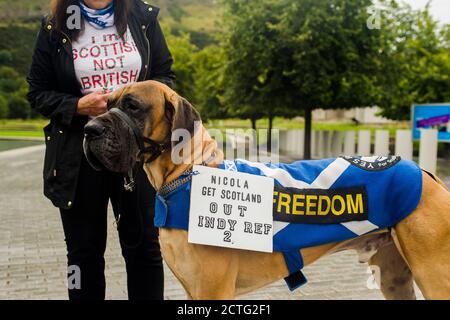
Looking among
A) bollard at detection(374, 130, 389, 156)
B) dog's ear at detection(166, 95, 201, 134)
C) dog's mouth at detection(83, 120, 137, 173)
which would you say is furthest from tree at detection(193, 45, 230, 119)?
dog's mouth at detection(83, 120, 137, 173)

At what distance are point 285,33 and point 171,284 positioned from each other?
1177 cm

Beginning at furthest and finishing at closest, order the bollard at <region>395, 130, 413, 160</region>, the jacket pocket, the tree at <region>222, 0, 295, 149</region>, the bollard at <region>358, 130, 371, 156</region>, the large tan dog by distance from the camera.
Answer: the bollard at <region>358, 130, 371, 156</region>, the tree at <region>222, 0, 295, 149</region>, the bollard at <region>395, 130, 413, 160</region>, the jacket pocket, the large tan dog

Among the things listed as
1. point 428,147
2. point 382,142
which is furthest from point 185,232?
point 382,142

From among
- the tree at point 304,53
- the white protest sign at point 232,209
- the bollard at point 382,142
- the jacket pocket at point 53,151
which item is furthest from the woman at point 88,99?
the bollard at point 382,142

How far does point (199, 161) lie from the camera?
9.06 ft

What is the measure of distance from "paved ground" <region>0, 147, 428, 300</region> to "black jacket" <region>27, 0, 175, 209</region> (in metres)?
1.93

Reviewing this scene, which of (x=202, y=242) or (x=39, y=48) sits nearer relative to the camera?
(x=202, y=242)

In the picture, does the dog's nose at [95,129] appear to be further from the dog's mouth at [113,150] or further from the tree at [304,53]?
the tree at [304,53]

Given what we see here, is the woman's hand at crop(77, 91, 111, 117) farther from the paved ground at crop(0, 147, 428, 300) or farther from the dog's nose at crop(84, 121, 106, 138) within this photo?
the paved ground at crop(0, 147, 428, 300)

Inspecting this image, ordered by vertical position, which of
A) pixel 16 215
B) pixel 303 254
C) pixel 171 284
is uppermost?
pixel 303 254

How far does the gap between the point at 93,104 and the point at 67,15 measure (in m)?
0.61

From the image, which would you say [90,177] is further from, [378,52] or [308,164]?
[378,52]

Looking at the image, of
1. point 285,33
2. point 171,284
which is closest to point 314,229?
point 171,284

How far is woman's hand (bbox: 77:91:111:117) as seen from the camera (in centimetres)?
302
